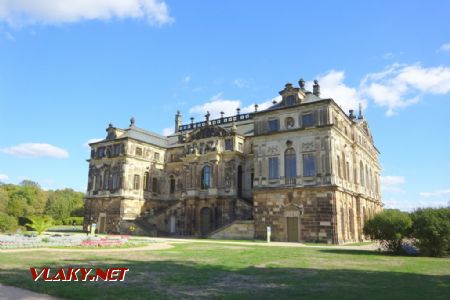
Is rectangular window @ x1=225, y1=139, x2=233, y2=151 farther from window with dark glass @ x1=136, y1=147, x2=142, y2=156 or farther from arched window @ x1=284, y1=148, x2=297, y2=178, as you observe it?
window with dark glass @ x1=136, y1=147, x2=142, y2=156

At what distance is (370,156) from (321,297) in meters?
43.5

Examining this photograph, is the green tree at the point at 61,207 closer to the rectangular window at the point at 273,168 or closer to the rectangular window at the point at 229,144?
the rectangular window at the point at 229,144

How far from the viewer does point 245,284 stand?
10547 mm

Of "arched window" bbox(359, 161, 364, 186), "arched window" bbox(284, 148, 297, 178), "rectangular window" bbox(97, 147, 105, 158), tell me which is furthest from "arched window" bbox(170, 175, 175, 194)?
"arched window" bbox(359, 161, 364, 186)

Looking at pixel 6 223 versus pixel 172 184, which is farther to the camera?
pixel 172 184

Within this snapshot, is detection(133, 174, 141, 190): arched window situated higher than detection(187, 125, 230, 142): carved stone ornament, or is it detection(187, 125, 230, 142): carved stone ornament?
detection(187, 125, 230, 142): carved stone ornament

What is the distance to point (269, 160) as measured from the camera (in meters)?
36.2

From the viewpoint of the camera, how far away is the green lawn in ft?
29.6

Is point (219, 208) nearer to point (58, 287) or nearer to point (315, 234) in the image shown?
point (315, 234)

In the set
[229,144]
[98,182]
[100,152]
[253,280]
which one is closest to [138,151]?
[100,152]

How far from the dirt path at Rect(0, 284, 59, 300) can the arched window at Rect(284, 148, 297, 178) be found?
28.0m

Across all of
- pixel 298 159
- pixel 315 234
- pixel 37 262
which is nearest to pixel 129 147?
pixel 298 159

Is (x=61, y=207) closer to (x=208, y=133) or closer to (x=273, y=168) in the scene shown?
(x=208, y=133)

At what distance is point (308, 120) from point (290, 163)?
4479 millimetres
